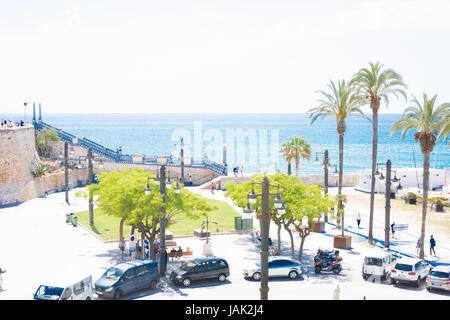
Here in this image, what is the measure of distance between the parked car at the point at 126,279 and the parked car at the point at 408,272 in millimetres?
11412

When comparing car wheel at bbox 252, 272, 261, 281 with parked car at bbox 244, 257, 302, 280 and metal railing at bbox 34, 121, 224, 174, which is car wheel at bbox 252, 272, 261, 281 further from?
metal railing at bbox 34, 121, 224, 174

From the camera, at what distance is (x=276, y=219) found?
96.3ft

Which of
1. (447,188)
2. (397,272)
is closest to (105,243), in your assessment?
(397,272)

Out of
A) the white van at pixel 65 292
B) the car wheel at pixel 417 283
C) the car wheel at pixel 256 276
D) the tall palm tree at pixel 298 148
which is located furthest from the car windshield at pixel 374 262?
the tall palm tree at pixel 298 148

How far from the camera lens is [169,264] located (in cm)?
2912

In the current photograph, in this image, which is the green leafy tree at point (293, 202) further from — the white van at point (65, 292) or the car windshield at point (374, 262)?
the white van at point (65, 292)

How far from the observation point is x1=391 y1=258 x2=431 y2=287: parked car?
2495 cm

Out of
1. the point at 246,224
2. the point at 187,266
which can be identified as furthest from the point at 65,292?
the point at 246,224

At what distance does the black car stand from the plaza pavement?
378 mm

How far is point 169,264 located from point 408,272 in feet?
41.0

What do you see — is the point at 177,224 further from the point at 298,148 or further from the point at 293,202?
the point at 298,148

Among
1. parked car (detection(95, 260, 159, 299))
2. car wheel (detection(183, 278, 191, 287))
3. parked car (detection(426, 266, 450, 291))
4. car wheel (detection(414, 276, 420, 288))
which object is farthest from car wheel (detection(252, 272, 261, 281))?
parked car (detection(426, 266, 450, 291))
